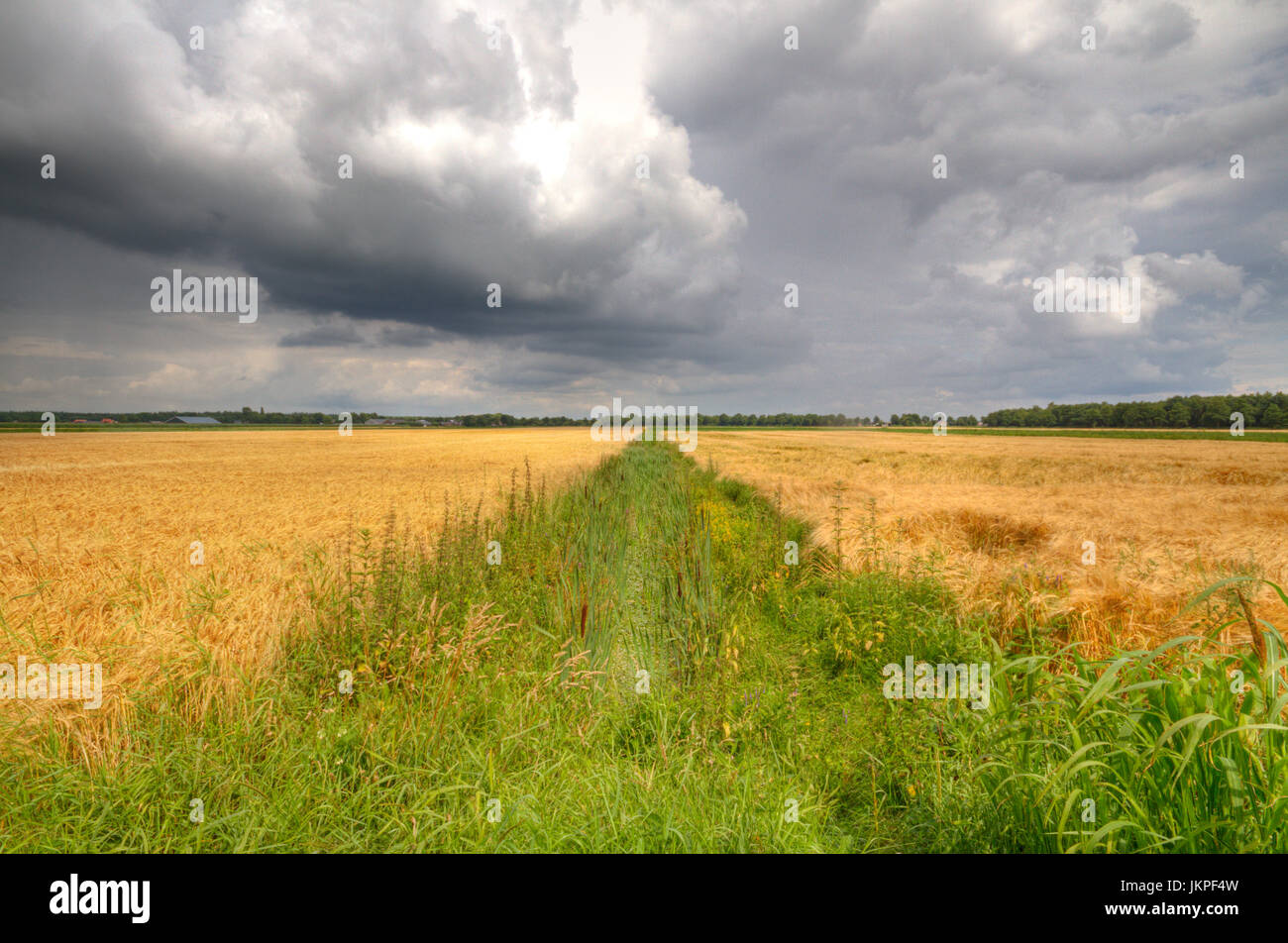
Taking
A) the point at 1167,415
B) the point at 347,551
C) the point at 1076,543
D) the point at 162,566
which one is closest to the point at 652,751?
the point at 347,551

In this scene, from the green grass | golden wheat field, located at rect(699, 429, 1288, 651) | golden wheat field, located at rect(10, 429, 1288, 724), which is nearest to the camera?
the green grass

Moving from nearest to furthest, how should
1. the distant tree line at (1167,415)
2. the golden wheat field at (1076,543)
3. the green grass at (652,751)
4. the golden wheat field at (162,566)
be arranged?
the green grass at (652,751)
the golden wheat field at (162,566)
the golden wheat field at (1076,543)
the distant tree line at (1167,415)

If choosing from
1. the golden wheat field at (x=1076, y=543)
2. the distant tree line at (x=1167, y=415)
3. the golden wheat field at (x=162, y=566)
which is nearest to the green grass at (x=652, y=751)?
the golden wheat field at (x=162, y=566)

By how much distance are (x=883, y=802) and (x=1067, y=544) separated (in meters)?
6.00

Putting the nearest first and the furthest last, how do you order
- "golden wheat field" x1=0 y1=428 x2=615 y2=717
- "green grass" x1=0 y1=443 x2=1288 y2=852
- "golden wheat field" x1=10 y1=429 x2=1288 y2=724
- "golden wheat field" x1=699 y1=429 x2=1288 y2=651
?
1. "green grass" x1=0 y1=443 x2=1288 y2=852
2. "golden wheat field" x1=0 y1=428 x2=615 y2=717
3. "golden wheat field" x1=10 y1=429 x2=1288 y2=724
4. "golden wheat field" x1=699 y1=429 x2=1288 y2=651

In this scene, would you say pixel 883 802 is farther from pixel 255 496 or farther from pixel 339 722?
pixel 255 496

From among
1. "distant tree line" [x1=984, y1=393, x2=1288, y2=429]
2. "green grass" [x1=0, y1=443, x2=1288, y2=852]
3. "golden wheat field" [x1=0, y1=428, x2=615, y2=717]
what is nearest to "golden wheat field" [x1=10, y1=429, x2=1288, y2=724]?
"golden wheat field" [x1=0, y1=428, x2=615, y2=717]

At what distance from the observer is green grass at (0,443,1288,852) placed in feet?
8.07

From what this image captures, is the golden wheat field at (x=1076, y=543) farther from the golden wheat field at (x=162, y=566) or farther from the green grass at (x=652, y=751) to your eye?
the golden wheat field at (x=162, y=566)

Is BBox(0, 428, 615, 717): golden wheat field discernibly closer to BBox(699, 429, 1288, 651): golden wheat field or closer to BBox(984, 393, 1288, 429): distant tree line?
BBox(699, 429, 1288, 651): golden wheat field

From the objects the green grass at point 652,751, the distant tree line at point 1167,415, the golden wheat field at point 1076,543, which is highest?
the distant tree line at point 1167,415

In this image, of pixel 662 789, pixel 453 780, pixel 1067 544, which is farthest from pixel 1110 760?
pixel 1067 544

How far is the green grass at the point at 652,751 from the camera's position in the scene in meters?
2.46

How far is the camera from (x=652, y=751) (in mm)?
3590
